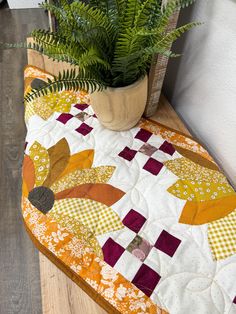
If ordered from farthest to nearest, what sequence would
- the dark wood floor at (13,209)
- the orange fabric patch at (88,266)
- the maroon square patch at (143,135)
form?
the dark wood floor at (13,209) < the maroon square patch at (143,135) < the orange fabric patch at (88,266)

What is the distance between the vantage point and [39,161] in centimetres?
74

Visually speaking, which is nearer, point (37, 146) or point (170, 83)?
point (37, 146)

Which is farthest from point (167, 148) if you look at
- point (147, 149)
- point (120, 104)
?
point (120, 104)

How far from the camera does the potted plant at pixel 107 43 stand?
22.7 inches

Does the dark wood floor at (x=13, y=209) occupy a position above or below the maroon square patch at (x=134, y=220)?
below

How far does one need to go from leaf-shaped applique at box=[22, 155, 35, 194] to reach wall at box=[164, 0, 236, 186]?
0.49 m

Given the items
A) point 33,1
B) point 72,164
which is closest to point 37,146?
point 72,164

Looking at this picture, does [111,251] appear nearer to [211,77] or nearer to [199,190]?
[199,190]

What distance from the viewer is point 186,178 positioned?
0.69 m

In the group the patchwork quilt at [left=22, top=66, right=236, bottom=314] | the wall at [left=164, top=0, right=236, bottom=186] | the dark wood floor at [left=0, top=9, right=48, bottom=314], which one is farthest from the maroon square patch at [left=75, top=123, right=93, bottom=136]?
the dark wood floor at [left=0, top=9, right=48, bottom=314]

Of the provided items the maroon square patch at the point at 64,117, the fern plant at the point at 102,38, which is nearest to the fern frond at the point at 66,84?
the fern plant at the point at 102,38

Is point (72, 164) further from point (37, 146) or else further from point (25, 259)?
point (25, 259)

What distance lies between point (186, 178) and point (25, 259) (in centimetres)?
71

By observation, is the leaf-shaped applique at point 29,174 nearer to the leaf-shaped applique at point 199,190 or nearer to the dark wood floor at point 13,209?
the leaf-shaped applique at point 199,190
